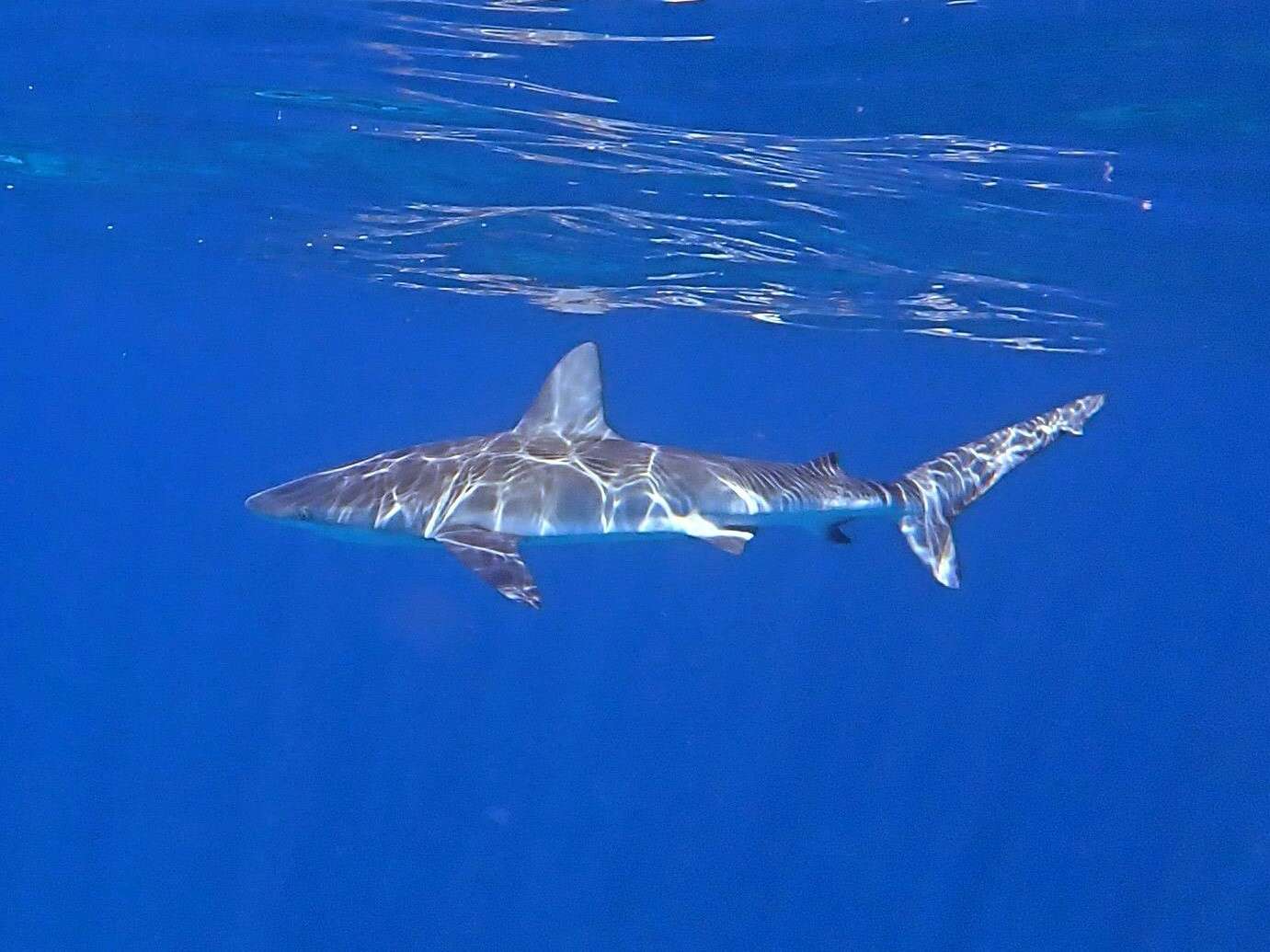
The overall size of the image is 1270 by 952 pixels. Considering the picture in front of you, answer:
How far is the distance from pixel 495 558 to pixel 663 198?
1130 centimetres

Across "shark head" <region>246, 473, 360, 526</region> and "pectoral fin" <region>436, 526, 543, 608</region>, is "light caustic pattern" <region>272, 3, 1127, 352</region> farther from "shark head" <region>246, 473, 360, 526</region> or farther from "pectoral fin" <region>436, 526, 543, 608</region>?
"pectoral fin" <region>436, 526, 543, 608</region>

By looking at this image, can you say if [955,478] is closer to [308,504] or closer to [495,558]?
[495,558]

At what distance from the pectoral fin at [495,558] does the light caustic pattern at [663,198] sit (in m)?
5.40

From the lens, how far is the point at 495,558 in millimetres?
8812

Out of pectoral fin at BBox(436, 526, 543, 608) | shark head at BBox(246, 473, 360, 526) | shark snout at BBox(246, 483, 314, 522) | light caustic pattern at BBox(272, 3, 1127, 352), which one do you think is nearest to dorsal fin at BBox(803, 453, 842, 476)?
pectoral fin at BBox(436, 526, 543, 608)

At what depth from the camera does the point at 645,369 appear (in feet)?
170

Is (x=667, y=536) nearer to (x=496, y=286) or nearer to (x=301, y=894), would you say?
(x=496, y=286)

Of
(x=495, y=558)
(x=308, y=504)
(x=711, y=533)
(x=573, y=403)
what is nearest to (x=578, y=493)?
(x=711, y=533)

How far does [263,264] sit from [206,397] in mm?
57073

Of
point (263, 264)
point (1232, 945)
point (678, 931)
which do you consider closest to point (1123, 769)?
point (1232, 945)

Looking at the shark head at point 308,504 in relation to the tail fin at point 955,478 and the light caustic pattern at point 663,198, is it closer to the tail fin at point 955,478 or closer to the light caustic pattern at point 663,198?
the light caustic pattern at point 663,198

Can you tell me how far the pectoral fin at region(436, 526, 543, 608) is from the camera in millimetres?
8219

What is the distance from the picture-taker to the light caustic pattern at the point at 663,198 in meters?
14.1

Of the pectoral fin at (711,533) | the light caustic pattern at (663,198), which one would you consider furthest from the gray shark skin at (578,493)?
the light caustic pattern at (663,198)
